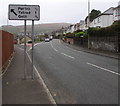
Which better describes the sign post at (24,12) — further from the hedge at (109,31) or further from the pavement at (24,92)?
the hedge at (109,31)

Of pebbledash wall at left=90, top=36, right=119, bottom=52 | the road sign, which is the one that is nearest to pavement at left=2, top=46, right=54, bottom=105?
the road sign

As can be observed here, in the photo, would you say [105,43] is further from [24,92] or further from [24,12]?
[24,92]

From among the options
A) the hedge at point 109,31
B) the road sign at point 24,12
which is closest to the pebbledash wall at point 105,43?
the hedge at point 109,31

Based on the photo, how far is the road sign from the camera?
9133 mm

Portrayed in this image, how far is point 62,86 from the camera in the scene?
340 inches

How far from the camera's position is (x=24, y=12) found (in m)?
9.29

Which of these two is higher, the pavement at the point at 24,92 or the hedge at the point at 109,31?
the hedge at the point at 109,31

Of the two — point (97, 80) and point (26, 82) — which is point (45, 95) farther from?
point (97, 80)

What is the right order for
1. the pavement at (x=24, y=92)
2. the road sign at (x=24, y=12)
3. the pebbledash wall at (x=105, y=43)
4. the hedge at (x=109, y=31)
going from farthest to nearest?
the pebbledash wall at (x=105, y=43), the hedge at (x=109, y=31), the road sign at (x=24, y=12), the pavement at (x=24, y=92)

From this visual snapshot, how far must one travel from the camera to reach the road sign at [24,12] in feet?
30.0

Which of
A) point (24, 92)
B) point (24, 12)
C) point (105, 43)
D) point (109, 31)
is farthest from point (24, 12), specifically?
point (105, 43)

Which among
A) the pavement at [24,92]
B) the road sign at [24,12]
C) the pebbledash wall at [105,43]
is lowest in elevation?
the pavement at [24,92]

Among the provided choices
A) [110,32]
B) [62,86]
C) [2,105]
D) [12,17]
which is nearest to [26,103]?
[2,105]

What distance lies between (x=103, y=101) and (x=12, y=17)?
16.4ft
